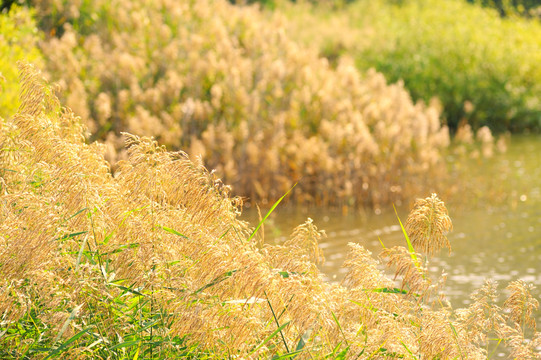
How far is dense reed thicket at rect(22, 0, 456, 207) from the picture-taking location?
37.2ft

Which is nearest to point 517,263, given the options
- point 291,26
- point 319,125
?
point 319,125

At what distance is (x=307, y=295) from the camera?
11.7 ft

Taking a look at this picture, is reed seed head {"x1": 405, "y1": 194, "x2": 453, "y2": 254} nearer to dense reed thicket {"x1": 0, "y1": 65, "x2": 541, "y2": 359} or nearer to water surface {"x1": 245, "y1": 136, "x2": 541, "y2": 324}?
dense reed thicket {"x1": 0, "y1": 65, "x2": 541, "y2": 359}

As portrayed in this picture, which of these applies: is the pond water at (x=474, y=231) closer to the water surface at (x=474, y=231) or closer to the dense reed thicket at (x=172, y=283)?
the water surface at (x=474, y=231)

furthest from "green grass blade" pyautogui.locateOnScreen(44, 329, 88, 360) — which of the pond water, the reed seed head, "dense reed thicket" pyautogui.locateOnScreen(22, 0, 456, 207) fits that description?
"dense reed thicket" pyautogui.locateOnScreen(22, 0, 456, 207)

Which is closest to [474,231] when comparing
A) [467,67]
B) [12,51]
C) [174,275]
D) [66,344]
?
[12,51]

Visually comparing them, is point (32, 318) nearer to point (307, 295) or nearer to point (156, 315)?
point (156, 315)

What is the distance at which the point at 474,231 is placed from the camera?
1008 centimetres

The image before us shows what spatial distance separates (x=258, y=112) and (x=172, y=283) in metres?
8.60

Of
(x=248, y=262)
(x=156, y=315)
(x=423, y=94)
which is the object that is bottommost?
(x=423, y=94)

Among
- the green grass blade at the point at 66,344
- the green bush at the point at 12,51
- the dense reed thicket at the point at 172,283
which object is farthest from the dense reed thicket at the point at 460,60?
the green grass blade at the point at 66,344

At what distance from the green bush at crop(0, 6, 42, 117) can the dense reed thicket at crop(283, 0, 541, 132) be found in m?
10.6

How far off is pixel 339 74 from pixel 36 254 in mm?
10054

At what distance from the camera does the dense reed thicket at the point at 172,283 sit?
11.7 ft
